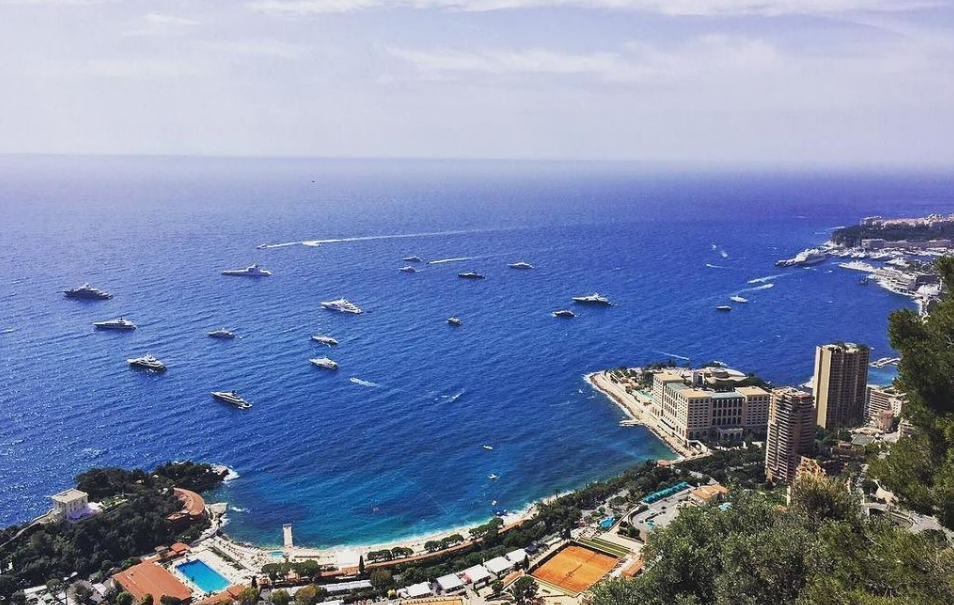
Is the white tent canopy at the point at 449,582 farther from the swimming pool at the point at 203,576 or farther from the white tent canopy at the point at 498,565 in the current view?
the swimming pool at the point at 203,576

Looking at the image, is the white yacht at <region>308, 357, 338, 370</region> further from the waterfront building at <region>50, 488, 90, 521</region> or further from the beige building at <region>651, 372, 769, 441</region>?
the beige building at <region>651, 372, 769, 441</region>

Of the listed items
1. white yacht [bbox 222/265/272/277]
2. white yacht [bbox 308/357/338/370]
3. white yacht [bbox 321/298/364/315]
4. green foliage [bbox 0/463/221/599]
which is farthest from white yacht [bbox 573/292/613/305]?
green foliage [bbox 0/463/221/599]

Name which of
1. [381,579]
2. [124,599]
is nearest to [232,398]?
[124,599]

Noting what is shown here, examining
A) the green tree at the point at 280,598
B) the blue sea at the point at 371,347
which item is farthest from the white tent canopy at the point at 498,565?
the green tree at the point at 280,598

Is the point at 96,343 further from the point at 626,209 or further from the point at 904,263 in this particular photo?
the point at 626,209

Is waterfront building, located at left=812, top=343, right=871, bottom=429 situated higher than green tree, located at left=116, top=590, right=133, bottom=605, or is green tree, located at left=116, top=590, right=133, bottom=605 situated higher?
waterfront building, located at left=812, top=343, right=871, bottom=429
